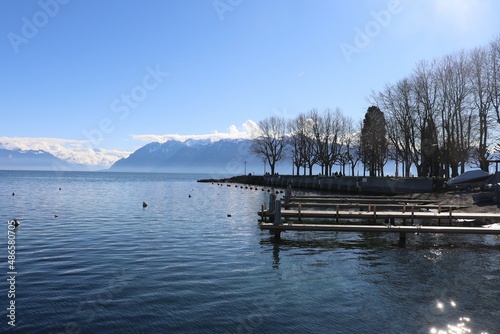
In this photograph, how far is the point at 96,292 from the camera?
12.4 m

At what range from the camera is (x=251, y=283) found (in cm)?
1363

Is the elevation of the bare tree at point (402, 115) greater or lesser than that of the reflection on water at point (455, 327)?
greater

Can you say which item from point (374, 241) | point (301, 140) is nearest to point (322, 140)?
point (301, 140)

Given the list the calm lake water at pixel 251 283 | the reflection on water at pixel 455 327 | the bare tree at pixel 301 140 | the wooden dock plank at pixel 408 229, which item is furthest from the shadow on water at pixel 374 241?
the bare tree at pixel 301 140

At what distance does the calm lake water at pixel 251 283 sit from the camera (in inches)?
399

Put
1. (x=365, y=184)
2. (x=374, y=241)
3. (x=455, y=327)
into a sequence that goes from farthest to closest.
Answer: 1. (x=365, y=184)
2. (x=374, y=241)
3. (x=455, y=327)

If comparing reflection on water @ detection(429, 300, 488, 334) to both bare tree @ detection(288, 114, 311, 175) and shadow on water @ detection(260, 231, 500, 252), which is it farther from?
bare tree @ detection(288, 114, 311, 175)

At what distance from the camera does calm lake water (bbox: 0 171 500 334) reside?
33.3 ft

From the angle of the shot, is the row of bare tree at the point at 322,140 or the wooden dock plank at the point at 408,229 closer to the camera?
the wooden dock plank at the point at 408,229

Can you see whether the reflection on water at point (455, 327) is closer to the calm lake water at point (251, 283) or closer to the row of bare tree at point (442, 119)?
the calm lake water at point (251, 283)

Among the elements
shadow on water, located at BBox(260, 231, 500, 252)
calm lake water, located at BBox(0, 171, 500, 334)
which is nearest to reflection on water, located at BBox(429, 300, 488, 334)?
calm lake water, located at BBox(0, 171, 500, 334)

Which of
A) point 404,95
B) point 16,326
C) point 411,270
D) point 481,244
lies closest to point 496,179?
point 404,95

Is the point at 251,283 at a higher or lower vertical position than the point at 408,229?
lower

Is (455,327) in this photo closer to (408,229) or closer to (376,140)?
(408,229)
